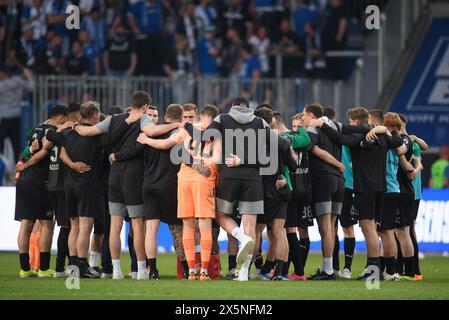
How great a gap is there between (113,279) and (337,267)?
3504mm

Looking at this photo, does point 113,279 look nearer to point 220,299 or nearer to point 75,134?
point 75,134

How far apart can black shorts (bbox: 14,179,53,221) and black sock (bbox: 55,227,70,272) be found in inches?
16.8

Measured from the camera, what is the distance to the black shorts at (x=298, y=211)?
58.1ft

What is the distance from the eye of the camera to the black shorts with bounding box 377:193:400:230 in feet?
58.0

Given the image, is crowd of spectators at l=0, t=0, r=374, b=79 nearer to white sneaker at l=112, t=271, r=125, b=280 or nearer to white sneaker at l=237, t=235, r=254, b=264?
white sneaker at l=112, t=271, r=125, b=280

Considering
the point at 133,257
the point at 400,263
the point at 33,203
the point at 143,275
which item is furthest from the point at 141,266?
the point at 400,263

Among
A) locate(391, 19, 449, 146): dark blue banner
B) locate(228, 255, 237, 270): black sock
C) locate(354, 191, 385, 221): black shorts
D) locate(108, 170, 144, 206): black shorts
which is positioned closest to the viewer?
locate(108, 170, 144, 206): black shorts

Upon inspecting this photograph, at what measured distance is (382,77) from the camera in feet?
95.4

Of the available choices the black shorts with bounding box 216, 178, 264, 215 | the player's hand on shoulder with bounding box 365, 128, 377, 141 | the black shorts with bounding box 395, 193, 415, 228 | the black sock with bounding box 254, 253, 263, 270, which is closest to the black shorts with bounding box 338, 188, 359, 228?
the black shorts with bounding box 395, 193, 415, 228

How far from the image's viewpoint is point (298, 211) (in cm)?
1778

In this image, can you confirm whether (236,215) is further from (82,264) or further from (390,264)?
(82,264)

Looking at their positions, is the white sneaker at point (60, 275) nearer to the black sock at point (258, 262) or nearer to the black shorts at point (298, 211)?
the black sock at point (258, 262)

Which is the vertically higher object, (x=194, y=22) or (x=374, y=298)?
(x=194, y=22)
